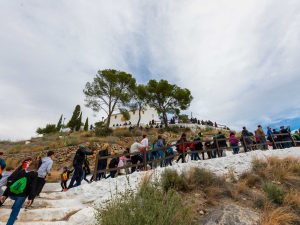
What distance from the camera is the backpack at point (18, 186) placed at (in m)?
5.23

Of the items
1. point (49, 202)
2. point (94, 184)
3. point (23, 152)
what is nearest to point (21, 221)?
point (49, 202)

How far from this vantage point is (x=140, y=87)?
124ft

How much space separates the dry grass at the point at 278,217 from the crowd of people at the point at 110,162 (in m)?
3.16

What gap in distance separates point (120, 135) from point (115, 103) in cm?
561

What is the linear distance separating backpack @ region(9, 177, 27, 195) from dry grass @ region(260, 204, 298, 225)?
16.9ft

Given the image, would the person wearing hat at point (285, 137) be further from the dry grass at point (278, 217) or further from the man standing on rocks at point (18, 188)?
the man standing on rocks at point (18, 188)

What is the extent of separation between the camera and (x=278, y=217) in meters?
5.14

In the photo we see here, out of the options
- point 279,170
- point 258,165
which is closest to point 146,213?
point 279,170

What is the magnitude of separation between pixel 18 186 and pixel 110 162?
4.93m

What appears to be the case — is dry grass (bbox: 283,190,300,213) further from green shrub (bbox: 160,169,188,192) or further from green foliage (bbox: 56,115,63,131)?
green foliage (bbox: 56,115,63,131)

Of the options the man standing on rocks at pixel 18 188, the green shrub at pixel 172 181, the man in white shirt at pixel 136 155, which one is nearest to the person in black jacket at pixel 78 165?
the man in white shirt at pixel 136 155

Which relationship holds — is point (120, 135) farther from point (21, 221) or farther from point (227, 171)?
point (21, 221)

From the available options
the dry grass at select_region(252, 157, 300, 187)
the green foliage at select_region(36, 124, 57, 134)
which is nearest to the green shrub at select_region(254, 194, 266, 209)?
the dry grass at select_region(252, 157, 300, 187)

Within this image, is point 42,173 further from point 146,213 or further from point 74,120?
point 74,120
